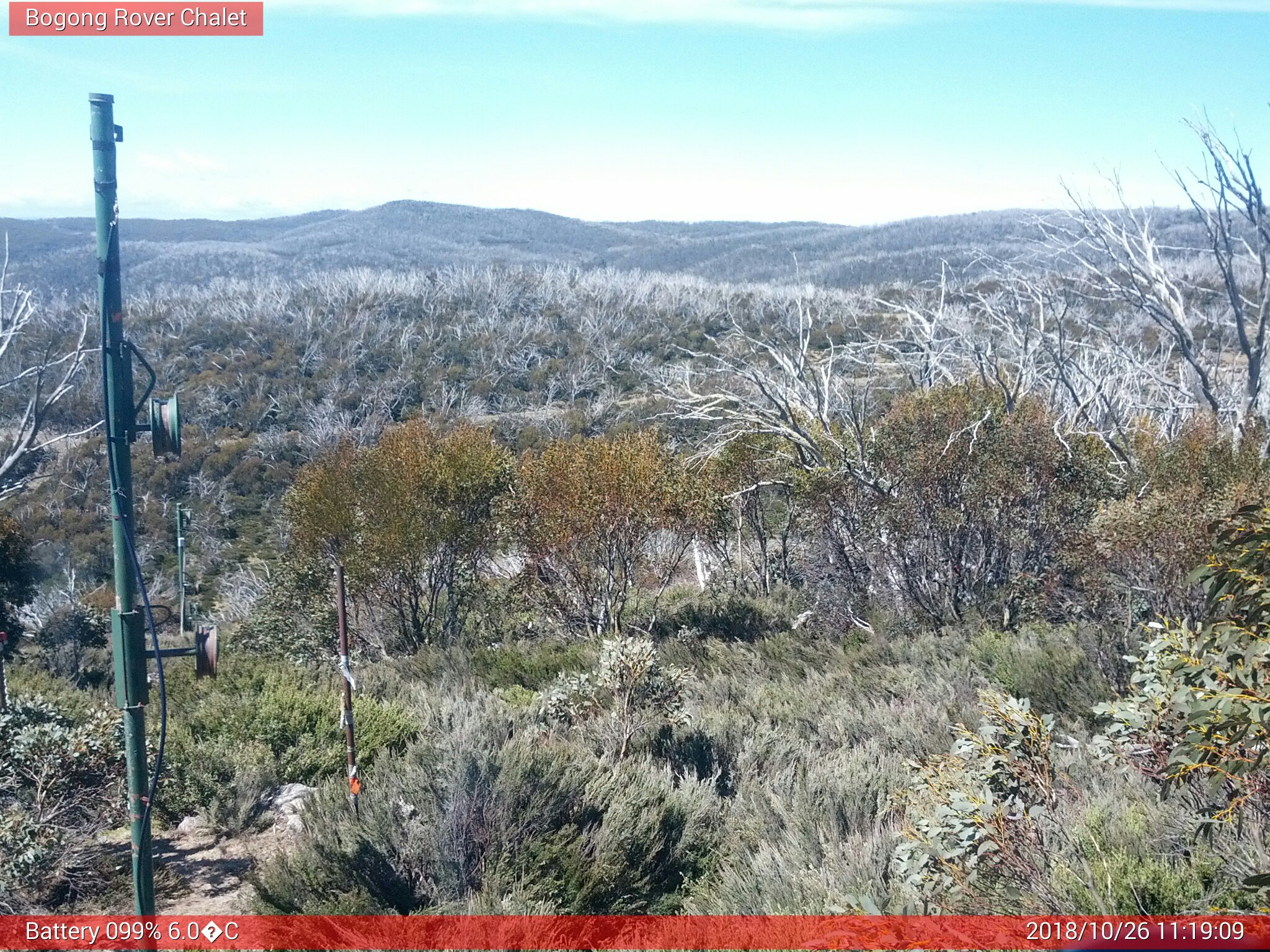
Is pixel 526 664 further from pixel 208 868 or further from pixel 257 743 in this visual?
pixel 208 868

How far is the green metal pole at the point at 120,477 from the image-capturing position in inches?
128

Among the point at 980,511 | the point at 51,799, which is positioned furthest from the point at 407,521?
the point at 51,799

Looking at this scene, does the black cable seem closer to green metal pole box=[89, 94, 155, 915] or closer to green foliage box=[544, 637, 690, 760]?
green metal pole box=[89, 94, 155, 915]

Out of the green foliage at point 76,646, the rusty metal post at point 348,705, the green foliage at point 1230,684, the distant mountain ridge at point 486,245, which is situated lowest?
the green foliage at point 76,646

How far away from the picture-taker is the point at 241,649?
48.4 feet

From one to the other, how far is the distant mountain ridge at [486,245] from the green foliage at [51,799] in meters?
49.0

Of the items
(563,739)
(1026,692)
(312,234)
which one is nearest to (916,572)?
(1026,692)

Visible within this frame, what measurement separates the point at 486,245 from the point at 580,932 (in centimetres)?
9878

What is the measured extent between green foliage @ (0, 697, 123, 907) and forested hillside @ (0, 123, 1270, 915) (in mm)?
23

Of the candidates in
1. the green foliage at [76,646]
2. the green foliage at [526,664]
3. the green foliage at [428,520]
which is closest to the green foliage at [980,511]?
the green foliage at [526,664]

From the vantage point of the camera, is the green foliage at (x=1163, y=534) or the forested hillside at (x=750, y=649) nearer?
the forested hillside at (x=750, y=649)

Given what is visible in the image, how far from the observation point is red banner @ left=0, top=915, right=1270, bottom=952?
3324 mm

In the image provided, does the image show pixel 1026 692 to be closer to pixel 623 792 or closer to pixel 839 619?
pixel 623 792

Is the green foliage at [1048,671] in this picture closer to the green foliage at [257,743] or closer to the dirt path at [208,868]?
the green foliage at [257,743]
